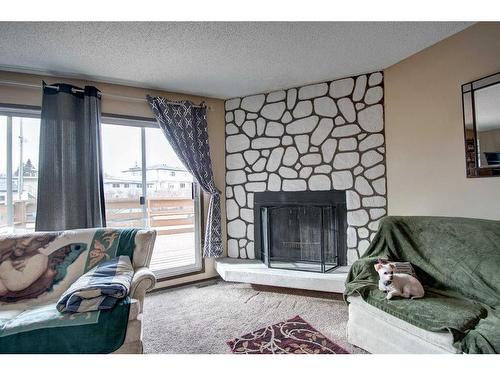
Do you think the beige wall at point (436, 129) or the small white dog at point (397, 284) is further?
the beige wall at point (436, 129)

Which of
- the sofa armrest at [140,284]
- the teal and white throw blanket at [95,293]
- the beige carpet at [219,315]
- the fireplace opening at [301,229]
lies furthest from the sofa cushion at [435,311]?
the teal and white throw blanket at [95,293]

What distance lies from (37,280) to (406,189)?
122 inches

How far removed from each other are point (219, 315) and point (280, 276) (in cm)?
75

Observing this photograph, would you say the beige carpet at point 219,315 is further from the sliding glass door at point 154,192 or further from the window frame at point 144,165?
the sliding glass door at point 154,192

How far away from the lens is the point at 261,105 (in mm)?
3357

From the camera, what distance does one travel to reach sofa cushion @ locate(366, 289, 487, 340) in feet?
4.59

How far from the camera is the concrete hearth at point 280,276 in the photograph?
8.70ft

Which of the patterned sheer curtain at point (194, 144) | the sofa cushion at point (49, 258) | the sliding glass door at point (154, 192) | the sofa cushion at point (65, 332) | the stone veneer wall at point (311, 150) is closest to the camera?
the sofa cushion at point (65, 332)

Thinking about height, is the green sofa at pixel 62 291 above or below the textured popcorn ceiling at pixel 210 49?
below

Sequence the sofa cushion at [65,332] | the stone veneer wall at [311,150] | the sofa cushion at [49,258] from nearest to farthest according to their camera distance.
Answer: the sofa cushion at [65,332] < the sofa cushion at [49,258] < the stone veneer wall at [311,150]

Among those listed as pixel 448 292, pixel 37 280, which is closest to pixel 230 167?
pixel 37 280

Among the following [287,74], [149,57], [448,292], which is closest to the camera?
[448,292]

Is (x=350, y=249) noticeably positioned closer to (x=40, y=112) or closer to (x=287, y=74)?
(x=287, y=74)

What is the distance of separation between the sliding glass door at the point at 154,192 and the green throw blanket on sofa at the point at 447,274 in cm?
206
